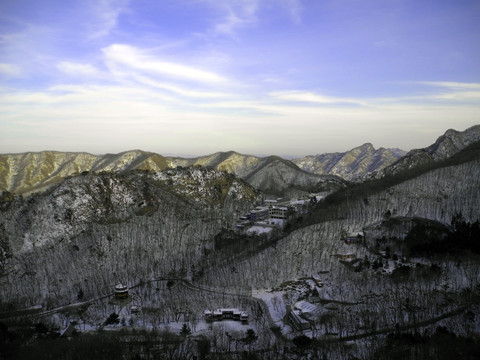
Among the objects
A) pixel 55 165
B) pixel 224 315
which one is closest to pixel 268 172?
pixel 55 165

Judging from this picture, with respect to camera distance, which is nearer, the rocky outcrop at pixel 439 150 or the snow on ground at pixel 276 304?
the snow on ground at pixel 276 304

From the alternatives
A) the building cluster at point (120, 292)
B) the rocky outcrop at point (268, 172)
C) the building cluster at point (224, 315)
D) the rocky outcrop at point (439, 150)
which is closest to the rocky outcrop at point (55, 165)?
the rocky outcrop at point (268, 172)

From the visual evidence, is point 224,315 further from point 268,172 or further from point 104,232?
point 268,172

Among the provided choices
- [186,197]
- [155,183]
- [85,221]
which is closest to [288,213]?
[186,197]

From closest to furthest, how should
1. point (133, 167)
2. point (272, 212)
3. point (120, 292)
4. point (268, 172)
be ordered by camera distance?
point (120, 292), point (272, 212), point (133, 167), point (268, 172)

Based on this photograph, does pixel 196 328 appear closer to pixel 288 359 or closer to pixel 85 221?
pixel 288 359

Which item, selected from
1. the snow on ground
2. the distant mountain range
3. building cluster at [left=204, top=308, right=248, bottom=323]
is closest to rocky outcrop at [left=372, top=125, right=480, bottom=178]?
the distant mountain range

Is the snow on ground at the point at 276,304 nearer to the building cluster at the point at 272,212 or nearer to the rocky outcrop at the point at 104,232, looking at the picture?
the rocky outcrop at the point at 104,232

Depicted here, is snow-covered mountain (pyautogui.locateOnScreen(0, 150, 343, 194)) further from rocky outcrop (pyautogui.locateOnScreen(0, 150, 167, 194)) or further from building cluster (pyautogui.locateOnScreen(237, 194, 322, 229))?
building cluster (pyautogui.locateOnScreen(237, 194, 322, 229))
